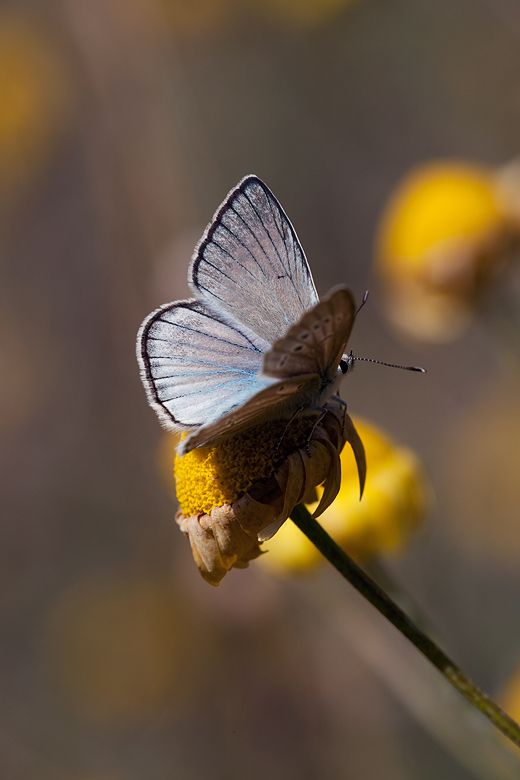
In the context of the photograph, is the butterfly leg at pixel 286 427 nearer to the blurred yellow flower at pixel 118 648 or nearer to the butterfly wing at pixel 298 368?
the butterfly wing at pixel 298 368

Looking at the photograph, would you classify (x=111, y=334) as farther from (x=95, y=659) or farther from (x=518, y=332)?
(x=518, y=332)

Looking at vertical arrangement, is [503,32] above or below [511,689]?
above

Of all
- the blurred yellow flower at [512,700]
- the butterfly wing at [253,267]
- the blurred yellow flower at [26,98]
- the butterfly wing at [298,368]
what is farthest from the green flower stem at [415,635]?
the blurred yellow flower at [26,98]

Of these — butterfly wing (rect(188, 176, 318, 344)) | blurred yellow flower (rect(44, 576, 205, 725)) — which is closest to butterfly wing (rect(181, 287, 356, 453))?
butterfly wing (rect(188, 176, 318, 344))

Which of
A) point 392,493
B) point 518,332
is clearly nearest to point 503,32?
point 518,332

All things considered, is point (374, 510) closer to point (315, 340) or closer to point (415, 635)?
point (415, 635)

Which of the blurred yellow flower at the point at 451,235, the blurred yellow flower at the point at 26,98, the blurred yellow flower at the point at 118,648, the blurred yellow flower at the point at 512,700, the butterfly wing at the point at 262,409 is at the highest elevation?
the blurred yellow flower at the point at 26,98

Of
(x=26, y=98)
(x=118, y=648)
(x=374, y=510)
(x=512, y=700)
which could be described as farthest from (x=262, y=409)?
(x=26, y=98)
